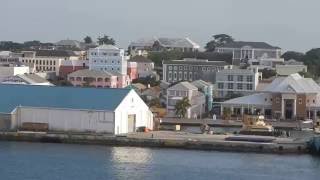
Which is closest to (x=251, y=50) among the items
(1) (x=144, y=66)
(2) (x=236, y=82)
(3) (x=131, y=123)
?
(1) (x=144, y=66)

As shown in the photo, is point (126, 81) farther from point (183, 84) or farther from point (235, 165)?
point (235, 165)

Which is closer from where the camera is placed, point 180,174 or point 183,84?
point 180,174

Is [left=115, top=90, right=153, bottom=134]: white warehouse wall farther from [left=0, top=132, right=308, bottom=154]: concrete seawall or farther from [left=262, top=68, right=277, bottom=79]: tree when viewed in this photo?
[left=262, top=68, right=277, bottom=79]: tree

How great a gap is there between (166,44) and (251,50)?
10968 millimetres

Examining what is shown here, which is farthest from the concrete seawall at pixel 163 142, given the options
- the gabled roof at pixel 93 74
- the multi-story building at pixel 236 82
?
the gabled roof at pixel 93 74

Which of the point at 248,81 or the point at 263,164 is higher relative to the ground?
the point at 248,81

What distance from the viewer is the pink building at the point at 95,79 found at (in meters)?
40.4

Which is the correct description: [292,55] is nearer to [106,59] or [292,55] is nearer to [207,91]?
[106,59]

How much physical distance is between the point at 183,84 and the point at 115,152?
1465 centimetres

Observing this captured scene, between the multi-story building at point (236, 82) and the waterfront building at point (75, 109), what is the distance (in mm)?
14045

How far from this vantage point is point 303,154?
2142 centimetres

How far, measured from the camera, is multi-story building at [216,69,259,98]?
3831 cm

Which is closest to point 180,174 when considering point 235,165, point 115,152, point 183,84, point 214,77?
point 235,165

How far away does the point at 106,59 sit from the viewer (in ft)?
150
